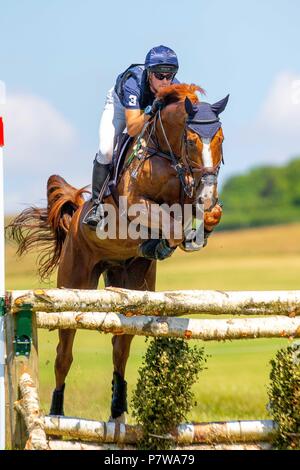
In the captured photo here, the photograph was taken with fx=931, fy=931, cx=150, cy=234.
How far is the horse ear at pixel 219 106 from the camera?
565 centimetres

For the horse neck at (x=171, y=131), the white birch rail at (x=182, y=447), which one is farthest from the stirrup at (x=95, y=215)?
the white birch rail at (x=182, y=447)

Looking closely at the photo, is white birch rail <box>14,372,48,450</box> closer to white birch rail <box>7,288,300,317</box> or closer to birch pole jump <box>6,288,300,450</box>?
birch pole jump <box>6,288,300,450</box>

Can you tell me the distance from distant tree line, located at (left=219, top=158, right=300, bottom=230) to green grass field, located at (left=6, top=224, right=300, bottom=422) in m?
23.4

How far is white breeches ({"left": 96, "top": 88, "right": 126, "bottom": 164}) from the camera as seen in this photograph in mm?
6336

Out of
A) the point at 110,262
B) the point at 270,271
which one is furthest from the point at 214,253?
the point at 110,262

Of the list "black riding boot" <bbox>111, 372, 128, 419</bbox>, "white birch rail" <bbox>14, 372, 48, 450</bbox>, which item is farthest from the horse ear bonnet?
"black riding boot" <bbox>111, 372, 128, 419</bbox>

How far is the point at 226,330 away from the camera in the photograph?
4988 millimetres

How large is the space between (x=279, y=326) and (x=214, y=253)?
46.3 metres

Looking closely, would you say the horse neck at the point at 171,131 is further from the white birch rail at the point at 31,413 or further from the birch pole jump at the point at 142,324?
the white birch rail at the point at 31,413

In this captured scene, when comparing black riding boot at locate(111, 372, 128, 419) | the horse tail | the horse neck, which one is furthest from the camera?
the horse tail

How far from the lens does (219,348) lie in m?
21.2

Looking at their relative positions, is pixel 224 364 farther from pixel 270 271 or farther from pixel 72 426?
pixel 270 271

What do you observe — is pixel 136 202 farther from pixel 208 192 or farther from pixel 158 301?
pixel 158 301
